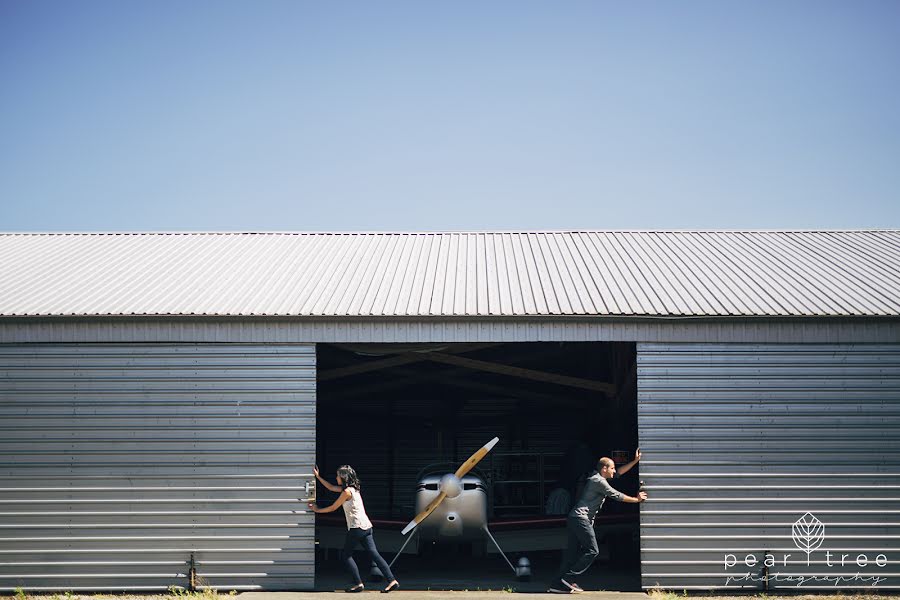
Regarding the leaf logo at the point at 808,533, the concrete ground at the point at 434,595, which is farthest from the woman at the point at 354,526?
the leaf logo at the point at 808,533

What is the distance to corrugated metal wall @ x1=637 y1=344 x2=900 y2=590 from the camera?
11.3m

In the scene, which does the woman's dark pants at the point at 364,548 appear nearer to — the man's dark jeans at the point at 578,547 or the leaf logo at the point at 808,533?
the man's dark jeans at the point at 578,547

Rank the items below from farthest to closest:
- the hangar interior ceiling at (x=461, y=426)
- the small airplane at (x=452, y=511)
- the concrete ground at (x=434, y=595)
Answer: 1. the hangar interior ceiling at (x=461, y=426)
2. the small airplane at (x=452, y=511)
3. the concrete ground at (x=434, y=595)

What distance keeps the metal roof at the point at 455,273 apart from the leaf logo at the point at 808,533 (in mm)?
2623

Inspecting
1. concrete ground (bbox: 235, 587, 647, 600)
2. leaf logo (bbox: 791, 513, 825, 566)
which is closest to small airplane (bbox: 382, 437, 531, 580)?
concrete ground (bbox: 235, 587, 647, 600)

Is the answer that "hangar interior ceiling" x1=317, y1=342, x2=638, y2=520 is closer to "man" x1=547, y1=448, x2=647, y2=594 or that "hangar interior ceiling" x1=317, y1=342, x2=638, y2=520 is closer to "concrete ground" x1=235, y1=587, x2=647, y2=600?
"man" x1=547, y1=448, x2=647, y2=594

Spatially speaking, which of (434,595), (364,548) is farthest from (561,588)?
(364,548)

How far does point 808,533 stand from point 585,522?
9.28 feet

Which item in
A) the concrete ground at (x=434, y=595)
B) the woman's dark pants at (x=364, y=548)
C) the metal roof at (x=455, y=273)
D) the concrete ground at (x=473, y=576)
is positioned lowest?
the concrete ground at (x=473, y=576)

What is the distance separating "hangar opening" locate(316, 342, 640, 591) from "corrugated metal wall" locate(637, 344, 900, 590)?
4.71ft

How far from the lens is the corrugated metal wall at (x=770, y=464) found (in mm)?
11266

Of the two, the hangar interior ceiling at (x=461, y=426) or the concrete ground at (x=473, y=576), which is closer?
the concrete ground at (x=473, y=576)

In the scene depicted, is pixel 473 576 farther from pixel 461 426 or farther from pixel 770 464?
pixel 461 426

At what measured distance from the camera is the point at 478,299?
12344mm
